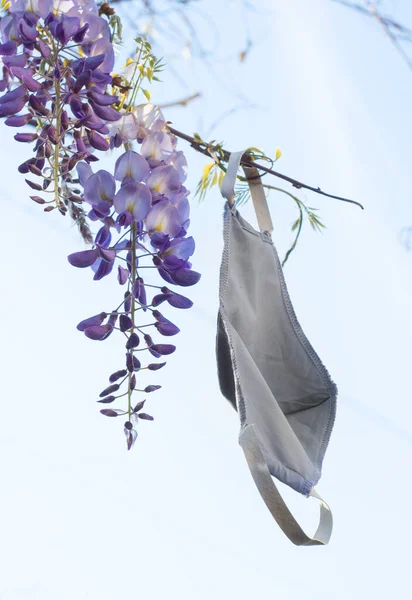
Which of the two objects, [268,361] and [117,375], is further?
[268,361]

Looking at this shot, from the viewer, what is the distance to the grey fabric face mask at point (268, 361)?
21.6 inches

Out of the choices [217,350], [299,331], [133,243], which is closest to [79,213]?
[133,243]

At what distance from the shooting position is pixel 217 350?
2.00 ft

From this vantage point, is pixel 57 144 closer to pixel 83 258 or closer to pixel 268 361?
pixel 83 258

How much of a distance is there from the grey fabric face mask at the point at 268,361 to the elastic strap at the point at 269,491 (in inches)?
1.1

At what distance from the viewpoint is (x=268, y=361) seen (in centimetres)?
67

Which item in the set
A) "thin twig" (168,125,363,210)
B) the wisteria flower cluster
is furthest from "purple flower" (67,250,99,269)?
"thin twig" (168,125,363,210)

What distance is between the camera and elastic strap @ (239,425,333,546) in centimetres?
44

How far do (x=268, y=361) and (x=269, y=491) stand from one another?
23 cm

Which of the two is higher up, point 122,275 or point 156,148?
point 156,148

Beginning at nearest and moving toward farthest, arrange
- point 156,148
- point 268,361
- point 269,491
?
1. point 269,491
2. point 156,148
3. point 268,361

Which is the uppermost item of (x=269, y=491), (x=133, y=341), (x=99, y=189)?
(x=99, y=189)

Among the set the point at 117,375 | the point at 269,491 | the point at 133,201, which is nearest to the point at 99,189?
the point at 133,201

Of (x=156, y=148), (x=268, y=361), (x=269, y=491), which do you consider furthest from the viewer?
(x=268, y=361)
